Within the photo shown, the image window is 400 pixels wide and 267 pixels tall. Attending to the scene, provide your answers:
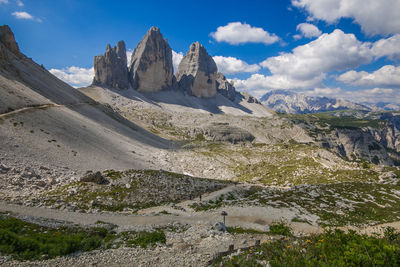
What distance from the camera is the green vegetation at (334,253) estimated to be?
6211mm

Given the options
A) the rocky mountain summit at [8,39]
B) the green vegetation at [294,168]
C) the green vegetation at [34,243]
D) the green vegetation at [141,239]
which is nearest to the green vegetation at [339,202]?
the green vegetation at [294,168]

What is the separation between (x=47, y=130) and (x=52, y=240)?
4246cm

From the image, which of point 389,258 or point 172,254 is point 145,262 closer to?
point 172,254

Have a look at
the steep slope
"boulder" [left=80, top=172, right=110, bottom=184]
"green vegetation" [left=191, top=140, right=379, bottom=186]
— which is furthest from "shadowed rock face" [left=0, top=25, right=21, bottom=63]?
"green vegetation" [left=191, top=140, right=379, bottom=186]

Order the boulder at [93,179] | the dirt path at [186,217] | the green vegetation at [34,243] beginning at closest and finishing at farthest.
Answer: the green vegetation at [34,243] → the dirt path at [186,217] → the boulder at [93,179]

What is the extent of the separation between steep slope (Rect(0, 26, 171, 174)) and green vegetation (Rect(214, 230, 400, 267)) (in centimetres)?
3508

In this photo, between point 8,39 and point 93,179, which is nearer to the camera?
point 93,179

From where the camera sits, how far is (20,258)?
372 inches

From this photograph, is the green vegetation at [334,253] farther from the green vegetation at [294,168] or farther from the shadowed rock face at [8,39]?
the shadowed rock face at [8,39]

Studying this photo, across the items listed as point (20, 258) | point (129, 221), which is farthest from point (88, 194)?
point (20, 258)

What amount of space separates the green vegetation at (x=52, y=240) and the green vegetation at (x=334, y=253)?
7108 mm

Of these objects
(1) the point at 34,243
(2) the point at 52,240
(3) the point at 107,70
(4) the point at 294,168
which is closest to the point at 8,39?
(2) the point at 52,240

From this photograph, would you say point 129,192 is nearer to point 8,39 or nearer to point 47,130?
point 47,130

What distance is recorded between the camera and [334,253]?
7.14 metres
